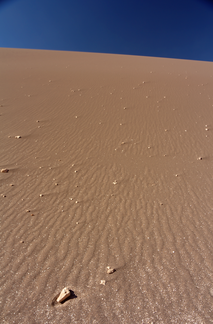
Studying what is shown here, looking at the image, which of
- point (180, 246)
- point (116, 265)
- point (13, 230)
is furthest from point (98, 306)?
point (13, 230)

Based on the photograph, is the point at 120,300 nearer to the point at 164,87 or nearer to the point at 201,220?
the point at 201,220

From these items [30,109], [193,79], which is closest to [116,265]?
[30,109]

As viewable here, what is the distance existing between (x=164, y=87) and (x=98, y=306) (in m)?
10.5

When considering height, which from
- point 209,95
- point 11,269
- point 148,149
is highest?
point 209,95

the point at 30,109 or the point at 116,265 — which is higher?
the point at 30,109

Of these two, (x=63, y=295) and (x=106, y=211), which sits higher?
(x=106, y=211)

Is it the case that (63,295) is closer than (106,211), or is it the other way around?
(63,295)

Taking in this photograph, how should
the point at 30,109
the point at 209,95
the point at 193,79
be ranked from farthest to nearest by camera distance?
the point at 193,79, the point at 209,95, the point at 30,109

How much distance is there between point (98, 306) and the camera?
221 cm

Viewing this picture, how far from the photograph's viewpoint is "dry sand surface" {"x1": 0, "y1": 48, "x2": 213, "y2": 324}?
2283 millimetres

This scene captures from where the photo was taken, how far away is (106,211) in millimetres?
3695

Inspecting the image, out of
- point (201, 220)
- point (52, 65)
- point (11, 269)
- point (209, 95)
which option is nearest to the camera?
point (11, 269)

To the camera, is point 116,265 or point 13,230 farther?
point 13,230

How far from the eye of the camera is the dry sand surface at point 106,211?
7.49ft
